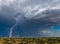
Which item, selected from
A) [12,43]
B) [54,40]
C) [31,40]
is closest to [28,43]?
[31,40]

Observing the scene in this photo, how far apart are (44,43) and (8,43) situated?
17.1ft

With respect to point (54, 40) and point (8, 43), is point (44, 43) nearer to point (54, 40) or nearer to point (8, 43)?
point (54, 40)

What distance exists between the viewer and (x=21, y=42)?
2434 centimetres

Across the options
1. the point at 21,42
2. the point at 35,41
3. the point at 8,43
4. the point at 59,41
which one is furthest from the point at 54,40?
the point at 8,43

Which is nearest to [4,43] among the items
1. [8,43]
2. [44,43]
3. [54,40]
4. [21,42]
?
[8,43]

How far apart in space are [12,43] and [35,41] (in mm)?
3377

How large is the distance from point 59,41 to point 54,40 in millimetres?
749

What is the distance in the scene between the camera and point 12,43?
24.0 meters

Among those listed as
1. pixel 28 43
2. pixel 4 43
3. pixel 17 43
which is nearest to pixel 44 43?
pixel 28 43

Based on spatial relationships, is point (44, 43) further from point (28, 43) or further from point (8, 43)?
point (8, 43)

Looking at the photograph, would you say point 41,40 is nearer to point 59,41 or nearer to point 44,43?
point 44,43

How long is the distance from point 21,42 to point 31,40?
153cm

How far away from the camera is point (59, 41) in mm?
24703

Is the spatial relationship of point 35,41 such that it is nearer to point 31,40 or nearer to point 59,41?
point 31,40
